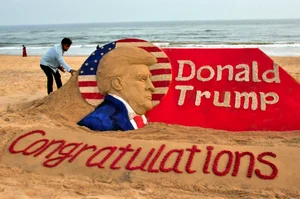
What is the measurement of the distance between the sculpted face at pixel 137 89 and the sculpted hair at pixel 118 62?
0.27 ft

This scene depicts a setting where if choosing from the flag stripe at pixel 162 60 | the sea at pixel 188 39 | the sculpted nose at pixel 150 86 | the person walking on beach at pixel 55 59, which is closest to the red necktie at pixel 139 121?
the sculpted nose at pixel 150 86

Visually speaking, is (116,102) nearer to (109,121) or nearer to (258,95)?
(109,121)

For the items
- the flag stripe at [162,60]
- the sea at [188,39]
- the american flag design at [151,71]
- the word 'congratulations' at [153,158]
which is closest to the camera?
the word 'congratulations' at [153,158]

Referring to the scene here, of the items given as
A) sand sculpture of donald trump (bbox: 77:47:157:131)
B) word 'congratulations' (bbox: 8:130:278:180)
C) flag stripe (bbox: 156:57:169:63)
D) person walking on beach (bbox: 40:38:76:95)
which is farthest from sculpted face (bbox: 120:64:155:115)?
person walking on beach (bbox: 40:38:76:95)

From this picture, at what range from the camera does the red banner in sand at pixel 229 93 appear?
15.2 feet

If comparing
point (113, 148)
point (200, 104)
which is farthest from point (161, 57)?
point (113, 148)

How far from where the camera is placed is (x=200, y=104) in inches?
191

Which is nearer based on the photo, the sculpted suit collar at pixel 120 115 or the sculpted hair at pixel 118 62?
the sculpted suit collar at pixel 120 115

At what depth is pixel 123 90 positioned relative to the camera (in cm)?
479

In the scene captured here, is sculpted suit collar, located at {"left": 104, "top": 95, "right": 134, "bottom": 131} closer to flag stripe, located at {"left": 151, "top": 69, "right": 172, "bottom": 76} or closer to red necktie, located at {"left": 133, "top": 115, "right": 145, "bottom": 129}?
red necktie, located at {"left": 133, "top": 115, "right": 145, "bottom": 129}

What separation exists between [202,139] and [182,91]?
0.94 meters

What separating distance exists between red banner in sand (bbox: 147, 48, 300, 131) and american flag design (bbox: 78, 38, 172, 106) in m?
0.10

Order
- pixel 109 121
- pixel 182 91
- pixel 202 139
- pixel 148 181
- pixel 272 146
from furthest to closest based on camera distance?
pixel 182 91 → pixel 109 121 → pixel 202 139 → pixel 272 146 → pixel 148 181

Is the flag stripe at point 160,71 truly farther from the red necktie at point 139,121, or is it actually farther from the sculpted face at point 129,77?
the red necktie at point 139,121
